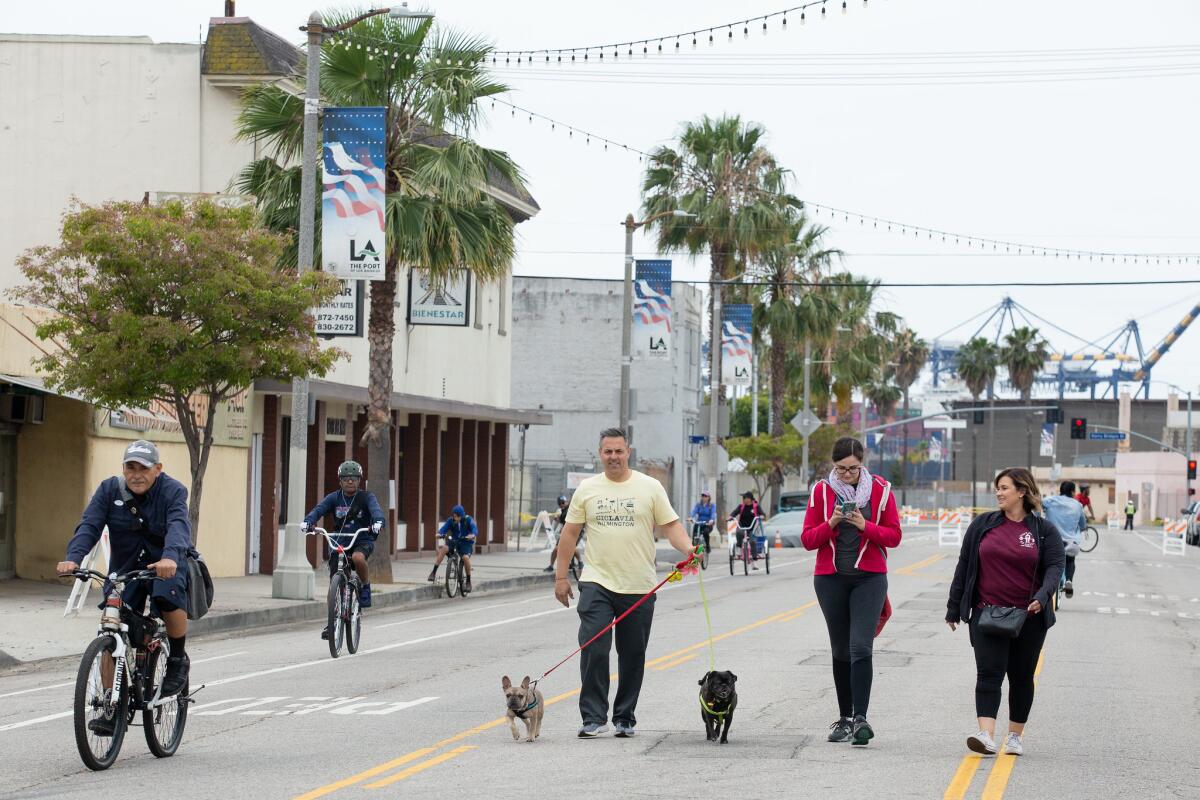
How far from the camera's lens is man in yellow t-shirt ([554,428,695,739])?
10445 millimetres

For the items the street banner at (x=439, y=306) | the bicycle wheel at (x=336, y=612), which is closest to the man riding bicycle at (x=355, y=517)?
the bicycle wheel at (x=336, y=612)

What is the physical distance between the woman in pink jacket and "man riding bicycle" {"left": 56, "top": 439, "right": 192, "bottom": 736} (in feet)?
12.1

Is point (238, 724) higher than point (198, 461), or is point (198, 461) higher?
point (198, 461)

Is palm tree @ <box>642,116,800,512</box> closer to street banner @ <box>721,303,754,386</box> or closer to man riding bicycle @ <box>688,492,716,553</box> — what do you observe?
street banner @ <box>721,303,754,386</box>

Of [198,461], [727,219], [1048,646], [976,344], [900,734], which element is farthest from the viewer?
[976,344]

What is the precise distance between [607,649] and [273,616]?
41.6 ft

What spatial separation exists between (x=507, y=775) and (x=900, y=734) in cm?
320

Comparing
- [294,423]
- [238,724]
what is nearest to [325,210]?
[294,423]

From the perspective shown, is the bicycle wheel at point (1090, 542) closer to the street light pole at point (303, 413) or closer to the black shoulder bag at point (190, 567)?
the street light pole at point (303, 413)

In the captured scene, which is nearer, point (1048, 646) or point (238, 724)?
point (238, 724)

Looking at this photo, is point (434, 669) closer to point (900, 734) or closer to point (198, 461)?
point (900, 734)

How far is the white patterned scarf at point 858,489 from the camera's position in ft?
33.8

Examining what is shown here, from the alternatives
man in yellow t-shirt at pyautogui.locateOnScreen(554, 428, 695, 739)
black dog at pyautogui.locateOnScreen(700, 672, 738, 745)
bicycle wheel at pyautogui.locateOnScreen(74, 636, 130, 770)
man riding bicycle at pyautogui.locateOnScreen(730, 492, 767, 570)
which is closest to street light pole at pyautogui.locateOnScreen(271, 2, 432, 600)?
man riding bicycle at pyautogui.locateOnScreen(730, 492, 767, 570)

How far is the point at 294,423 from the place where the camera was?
24.4m
